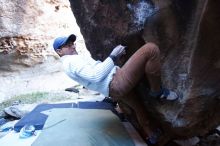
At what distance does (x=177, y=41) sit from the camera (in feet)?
14.3

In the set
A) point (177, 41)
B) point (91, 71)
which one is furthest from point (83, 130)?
point (177, 41)

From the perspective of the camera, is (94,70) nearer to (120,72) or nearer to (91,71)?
(91,71)

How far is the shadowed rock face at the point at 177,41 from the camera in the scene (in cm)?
Result: 404

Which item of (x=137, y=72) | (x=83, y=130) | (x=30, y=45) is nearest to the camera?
(x=137, y=72)

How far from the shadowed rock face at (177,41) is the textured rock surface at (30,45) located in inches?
211

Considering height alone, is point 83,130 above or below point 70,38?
below

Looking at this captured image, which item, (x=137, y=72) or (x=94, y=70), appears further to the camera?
(x=94, y=70)

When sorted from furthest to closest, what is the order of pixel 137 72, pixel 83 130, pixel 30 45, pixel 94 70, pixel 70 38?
pixel 30 45
pixel 83 130
pixel 70 38
pixel 94 70
pixel 137 72

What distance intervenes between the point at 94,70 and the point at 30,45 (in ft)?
20.8

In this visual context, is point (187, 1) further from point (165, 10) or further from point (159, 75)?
point (159, 75)

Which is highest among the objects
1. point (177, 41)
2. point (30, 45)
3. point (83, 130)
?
point (177, 41)

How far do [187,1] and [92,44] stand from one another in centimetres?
169

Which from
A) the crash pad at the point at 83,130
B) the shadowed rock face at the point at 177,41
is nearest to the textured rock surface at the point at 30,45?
the crash pad at the point at 83,130

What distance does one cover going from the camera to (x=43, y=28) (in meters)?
10.5
